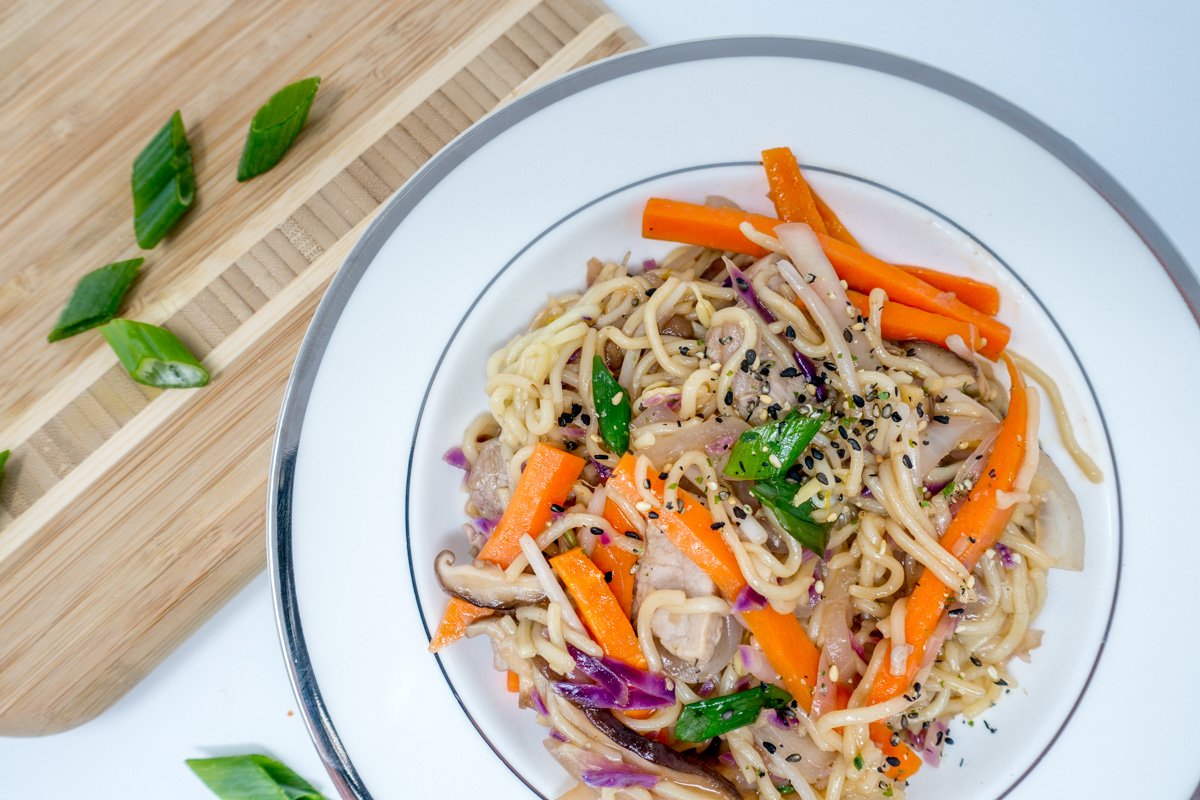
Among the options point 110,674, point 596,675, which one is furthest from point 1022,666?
point 110,674

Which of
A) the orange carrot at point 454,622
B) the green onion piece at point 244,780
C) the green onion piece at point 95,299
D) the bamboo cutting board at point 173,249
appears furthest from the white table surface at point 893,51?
the green onion piece at point 95,299

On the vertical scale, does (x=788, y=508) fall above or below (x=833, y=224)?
below

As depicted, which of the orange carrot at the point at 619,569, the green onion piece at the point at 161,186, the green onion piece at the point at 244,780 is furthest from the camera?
the green onion piece at the point at 244,780

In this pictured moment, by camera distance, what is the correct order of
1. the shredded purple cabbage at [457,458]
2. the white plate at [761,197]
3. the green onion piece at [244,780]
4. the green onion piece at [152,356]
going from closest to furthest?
the white plate at [761,197]
the shredded purple cabbage at [457,458]
the green onion piece at [152,356]
the green onion piece at [244,780]

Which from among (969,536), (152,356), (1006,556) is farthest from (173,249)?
(1006,556)

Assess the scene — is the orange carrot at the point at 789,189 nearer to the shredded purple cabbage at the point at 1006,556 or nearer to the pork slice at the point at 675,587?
the pork slice at the point at 675,587

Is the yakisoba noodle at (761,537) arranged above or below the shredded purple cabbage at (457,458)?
below

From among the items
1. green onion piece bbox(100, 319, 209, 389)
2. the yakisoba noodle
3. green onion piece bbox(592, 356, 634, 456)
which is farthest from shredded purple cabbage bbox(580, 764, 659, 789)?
green onion piece bbox(100, 319, 209, 389)

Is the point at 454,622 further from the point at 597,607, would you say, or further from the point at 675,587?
the point at 675,587
